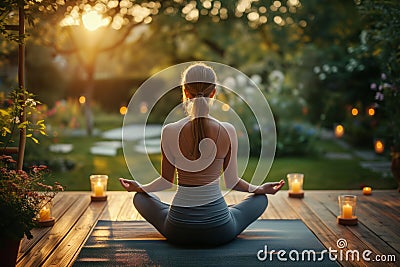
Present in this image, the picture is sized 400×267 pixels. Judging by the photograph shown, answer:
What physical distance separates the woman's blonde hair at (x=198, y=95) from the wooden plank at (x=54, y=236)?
3.17 ft

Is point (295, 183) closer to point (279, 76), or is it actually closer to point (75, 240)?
point (75, 240)

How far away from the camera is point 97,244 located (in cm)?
330

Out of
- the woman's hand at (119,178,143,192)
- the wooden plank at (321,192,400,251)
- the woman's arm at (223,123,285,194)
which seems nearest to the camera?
the woman's arm at (223,123,285,194)

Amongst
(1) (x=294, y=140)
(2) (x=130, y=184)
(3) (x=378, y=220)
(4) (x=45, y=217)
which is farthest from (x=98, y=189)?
(1) (x=294, y=140)

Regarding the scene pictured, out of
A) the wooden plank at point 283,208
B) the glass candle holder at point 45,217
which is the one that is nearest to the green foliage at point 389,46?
the wooden plank at point 283,208

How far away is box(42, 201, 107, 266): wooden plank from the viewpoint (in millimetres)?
3029

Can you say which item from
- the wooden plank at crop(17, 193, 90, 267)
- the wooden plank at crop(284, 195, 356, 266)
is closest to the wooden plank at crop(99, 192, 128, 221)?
the wooden plank at crop(17, 193, 90, 267)

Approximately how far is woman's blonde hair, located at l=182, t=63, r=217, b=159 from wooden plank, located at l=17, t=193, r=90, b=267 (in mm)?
967

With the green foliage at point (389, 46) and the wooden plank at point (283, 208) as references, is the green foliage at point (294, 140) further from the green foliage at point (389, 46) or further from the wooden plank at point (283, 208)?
the wooden plank at point (283, 208)

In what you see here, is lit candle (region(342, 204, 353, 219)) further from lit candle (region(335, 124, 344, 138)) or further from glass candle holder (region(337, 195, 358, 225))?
lit candle (region(335, 124, 344, 138))

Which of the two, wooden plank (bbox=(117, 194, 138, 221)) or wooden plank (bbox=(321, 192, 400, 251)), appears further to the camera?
wooden plank (bbox=(117, 194, 138, 221))

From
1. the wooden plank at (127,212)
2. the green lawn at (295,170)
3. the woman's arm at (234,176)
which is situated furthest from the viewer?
the green lawn at (295,170)

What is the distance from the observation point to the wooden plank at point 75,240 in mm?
3029

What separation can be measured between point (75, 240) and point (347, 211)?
173cm
